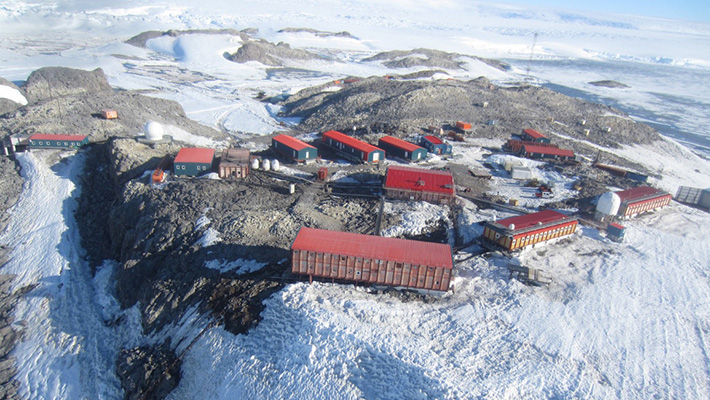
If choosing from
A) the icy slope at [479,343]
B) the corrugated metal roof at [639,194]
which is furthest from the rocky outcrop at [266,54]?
the icy slope at [479,343]

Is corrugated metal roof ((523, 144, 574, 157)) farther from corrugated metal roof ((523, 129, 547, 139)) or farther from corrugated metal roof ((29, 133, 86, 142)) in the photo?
corrugated metal roof ((29, 133, 86, 142))

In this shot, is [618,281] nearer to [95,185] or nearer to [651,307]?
[651,307]

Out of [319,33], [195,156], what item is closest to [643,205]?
[195,156]

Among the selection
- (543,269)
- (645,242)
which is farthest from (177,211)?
(645,242)

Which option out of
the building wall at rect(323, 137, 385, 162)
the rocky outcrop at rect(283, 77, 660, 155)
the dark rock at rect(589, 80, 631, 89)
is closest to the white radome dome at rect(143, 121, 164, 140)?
the building wall at rect(323, 137, 385, 162)

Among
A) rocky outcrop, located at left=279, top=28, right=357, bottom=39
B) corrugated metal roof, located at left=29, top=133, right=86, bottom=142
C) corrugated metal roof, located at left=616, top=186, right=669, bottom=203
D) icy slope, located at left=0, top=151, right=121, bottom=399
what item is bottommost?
icy slope, located at left=0, top=151, right=121, bottom=399

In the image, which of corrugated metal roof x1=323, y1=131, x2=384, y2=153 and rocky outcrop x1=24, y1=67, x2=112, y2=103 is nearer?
corrugated metal roof x1=323, y1=131, x2=384, y2=153

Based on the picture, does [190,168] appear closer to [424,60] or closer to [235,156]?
[235,156]
